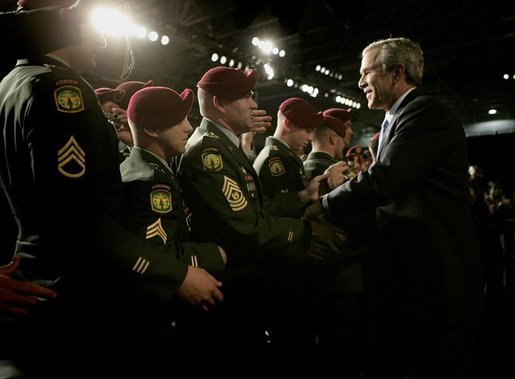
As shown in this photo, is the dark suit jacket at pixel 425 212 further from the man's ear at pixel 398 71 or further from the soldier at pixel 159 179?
the soldier at pixel 159 179

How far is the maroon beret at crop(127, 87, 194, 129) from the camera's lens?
2113 mm

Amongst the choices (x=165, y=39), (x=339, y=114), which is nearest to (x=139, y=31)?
(x=165, y=39)

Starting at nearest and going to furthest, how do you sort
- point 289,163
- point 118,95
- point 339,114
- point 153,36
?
point 118,95
point 289,163
point 339,114
point 153,36

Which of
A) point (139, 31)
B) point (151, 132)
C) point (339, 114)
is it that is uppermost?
point (139, 31)

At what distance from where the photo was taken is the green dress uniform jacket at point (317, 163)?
4020 millimetres

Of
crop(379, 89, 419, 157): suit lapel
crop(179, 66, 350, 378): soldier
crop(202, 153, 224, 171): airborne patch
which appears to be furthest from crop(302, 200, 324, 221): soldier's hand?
crop(202, 153, 224, 171): airborne patch

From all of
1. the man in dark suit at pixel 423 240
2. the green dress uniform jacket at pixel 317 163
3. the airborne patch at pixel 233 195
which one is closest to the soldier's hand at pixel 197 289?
the airborne patch at pixel 233 195

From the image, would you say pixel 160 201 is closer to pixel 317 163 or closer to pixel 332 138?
pixel 317 163

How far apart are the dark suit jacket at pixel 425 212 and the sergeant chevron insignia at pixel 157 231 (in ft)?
3.04

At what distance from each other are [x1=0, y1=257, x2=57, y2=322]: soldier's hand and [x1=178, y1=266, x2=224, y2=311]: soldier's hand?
418 millimetres

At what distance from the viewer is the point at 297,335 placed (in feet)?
7.79

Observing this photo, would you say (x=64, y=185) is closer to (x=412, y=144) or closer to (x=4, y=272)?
(x=4, y=272)

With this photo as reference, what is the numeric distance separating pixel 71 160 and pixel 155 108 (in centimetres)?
96

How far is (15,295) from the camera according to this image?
1223mm
